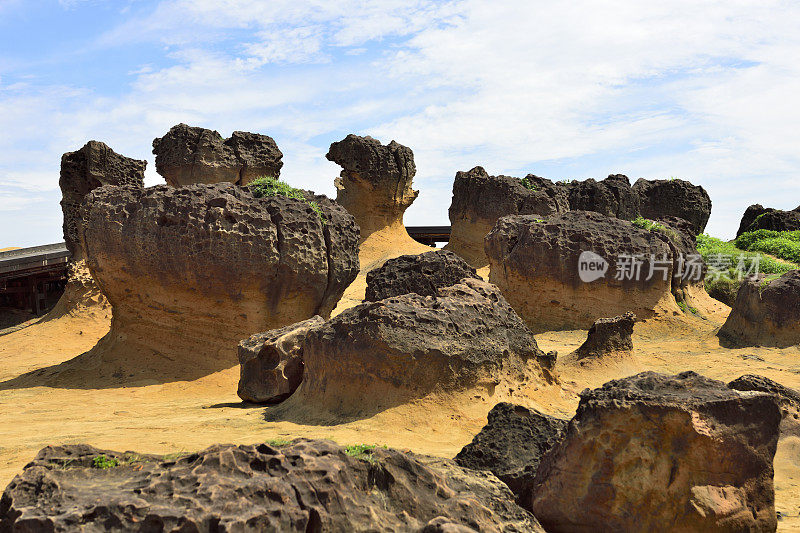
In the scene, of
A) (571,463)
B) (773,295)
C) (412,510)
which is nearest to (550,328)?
(773,295)

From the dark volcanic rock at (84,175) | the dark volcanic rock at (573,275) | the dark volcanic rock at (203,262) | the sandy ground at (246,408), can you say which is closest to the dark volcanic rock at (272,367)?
the sandy ground at (246,408)

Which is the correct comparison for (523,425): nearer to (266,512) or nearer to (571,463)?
(571,463)

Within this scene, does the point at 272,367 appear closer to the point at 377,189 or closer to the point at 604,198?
the point at 377,189

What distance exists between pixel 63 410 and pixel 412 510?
519 centimetres

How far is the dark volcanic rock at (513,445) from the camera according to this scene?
157 inches

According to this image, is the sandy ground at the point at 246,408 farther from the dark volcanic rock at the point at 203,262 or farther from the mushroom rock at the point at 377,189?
the mushroom rock at the point at 377,189

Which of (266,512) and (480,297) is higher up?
(480,297)

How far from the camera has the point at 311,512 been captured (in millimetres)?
2762

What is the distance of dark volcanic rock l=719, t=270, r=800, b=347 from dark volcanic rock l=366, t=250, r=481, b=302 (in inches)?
206

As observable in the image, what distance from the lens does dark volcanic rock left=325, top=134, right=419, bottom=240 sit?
19453 mm

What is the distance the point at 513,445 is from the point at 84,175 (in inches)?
459

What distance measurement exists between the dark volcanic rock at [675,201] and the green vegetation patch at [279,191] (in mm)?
16868

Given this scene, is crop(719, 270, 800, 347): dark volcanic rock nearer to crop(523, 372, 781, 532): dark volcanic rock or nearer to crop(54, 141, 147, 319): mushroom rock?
crop(523, 372, 781, 532): dark volcanic rock

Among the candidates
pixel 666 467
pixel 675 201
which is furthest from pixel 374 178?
pixel 666 467
